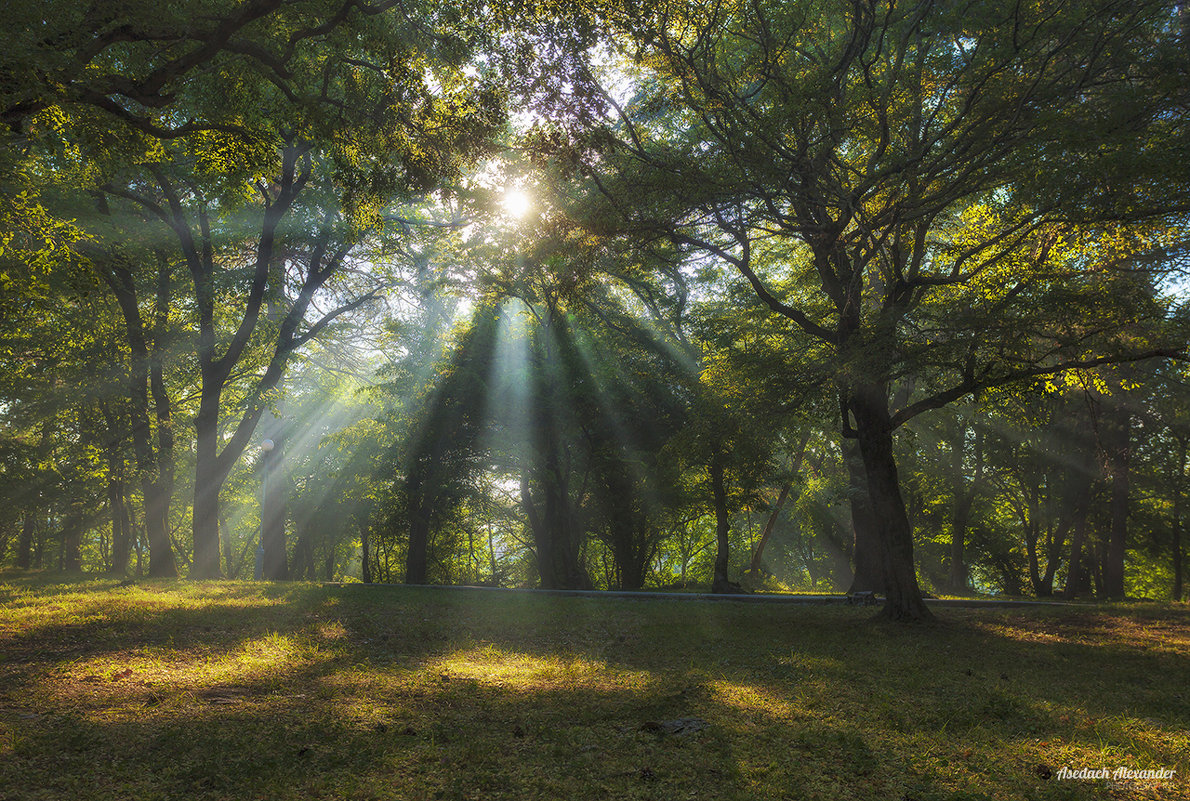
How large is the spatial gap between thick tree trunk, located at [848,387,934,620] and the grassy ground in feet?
6.29

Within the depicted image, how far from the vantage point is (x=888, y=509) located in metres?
13.3

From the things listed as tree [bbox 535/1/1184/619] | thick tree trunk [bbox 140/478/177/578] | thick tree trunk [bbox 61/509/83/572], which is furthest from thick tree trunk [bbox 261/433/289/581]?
tree [bbox 535/1/1184/619]

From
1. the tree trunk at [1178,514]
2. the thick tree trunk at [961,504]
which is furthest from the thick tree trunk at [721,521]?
the tree trunk at [1178,514]

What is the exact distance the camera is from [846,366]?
11484mm

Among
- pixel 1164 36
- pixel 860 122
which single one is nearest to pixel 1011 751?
pixel 860 122

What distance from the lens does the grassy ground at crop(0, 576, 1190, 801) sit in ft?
13.2

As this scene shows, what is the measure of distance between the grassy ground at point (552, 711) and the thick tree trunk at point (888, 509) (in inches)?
75.5

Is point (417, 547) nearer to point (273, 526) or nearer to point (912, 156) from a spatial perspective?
point (273, 526)

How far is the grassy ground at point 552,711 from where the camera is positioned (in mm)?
4012

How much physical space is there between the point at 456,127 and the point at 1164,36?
11.4 m

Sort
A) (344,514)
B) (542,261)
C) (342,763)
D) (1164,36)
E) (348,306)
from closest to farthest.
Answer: (342,763) < (1164,36) < (542,261) < (348,306) < (344,514)

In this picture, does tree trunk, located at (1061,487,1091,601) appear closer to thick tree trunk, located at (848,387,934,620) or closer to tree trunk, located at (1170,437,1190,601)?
tree trunk, located at (1170,437,1190,601)

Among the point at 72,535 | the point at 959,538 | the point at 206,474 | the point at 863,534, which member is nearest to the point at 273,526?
the point at 206,474

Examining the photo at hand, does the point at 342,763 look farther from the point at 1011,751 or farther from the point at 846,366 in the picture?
the point at 846,366
